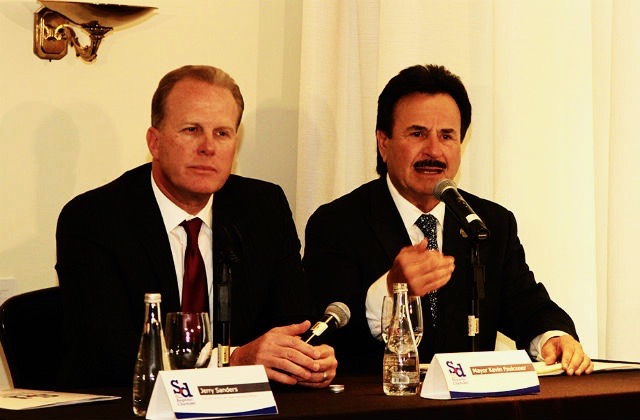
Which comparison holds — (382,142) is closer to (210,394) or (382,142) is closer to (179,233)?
(179,233)

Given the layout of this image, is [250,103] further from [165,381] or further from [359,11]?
[165,381]

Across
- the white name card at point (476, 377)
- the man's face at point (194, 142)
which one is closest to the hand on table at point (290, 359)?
the white name card at point (476, 377)

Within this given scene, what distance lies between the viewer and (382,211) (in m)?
3.91

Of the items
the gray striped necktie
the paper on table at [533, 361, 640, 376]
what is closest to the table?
the paper on table at [533, 361, 640, 376]

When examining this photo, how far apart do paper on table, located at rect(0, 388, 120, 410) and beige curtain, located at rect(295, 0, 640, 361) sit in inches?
82.7

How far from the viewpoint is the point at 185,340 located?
241 centimetres

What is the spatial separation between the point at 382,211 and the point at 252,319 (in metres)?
0.66

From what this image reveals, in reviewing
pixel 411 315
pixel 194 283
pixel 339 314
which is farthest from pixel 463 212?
pixel 194 283

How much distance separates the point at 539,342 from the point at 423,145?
2.81 ft

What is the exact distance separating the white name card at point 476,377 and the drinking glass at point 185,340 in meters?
0.53

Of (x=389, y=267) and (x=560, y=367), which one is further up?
(x=389, y=267)

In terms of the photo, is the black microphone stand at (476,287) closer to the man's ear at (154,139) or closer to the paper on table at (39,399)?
the paper on table at (39,399)

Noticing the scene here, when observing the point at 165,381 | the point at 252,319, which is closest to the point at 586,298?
the point at 252,319

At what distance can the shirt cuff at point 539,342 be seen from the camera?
3489 millimetres
